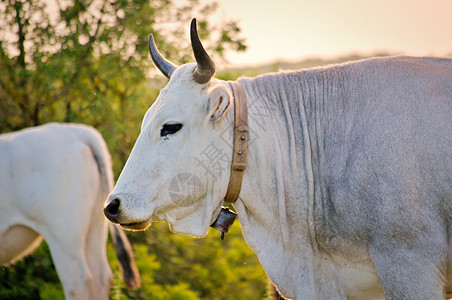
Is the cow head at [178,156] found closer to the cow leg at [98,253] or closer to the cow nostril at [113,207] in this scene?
the cow nostril at [113,207]

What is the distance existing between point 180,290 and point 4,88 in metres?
3.69

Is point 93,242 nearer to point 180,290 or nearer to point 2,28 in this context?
point 180,290

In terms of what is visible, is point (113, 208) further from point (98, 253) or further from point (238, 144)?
point (98, 253)

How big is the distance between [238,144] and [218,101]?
0.84 feet

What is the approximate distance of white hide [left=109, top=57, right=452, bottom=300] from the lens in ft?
8.52

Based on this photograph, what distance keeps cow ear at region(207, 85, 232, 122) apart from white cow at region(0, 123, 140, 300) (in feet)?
9.24

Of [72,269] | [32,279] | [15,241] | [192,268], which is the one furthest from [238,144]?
[32,279]

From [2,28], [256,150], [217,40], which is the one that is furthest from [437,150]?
[2,28]

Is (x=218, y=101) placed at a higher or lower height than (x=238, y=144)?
higher

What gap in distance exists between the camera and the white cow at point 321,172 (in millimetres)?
2598

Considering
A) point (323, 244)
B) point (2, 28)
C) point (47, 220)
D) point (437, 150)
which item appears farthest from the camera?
point (2, 28)

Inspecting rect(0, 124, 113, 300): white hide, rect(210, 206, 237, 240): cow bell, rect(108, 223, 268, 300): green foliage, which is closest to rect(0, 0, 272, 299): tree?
rect(108, 223, 268, 300): green foliage

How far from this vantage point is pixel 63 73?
7.30m

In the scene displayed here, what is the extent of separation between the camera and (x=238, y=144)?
2.89 metres
